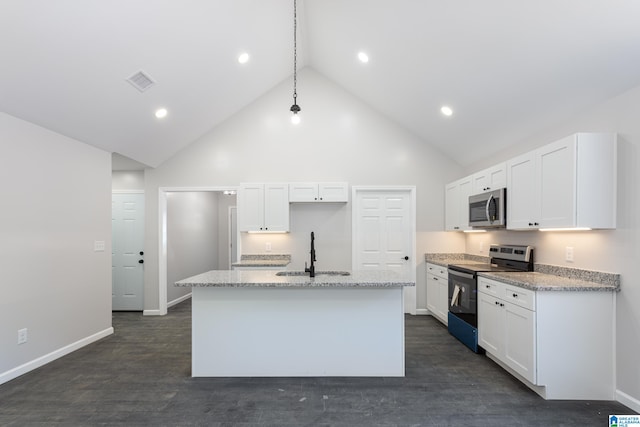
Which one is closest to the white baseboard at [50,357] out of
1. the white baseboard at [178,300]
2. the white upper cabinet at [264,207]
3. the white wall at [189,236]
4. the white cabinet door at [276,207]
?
the white wall at [189,236]

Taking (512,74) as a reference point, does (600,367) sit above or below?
below

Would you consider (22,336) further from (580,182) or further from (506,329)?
(580,182)

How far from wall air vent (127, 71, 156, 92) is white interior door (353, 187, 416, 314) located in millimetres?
3155

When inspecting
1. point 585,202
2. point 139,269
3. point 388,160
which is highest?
point 388,160

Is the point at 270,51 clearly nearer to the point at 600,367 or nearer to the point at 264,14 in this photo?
the point at 264,14

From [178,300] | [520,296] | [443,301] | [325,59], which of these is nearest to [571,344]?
[520,296]

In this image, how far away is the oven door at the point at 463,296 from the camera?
361 cm

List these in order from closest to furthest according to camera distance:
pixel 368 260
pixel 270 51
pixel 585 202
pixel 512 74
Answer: pixel 585 202 < pixel 512 74 < pixel 270 51 < pixel 368 260

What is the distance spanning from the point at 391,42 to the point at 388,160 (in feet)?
6.60

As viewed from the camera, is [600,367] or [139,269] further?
[139,269]

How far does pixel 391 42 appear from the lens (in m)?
3.53

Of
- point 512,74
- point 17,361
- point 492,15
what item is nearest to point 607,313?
point 512,74

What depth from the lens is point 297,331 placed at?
9.99 ft

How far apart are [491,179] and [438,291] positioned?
1.84 m
